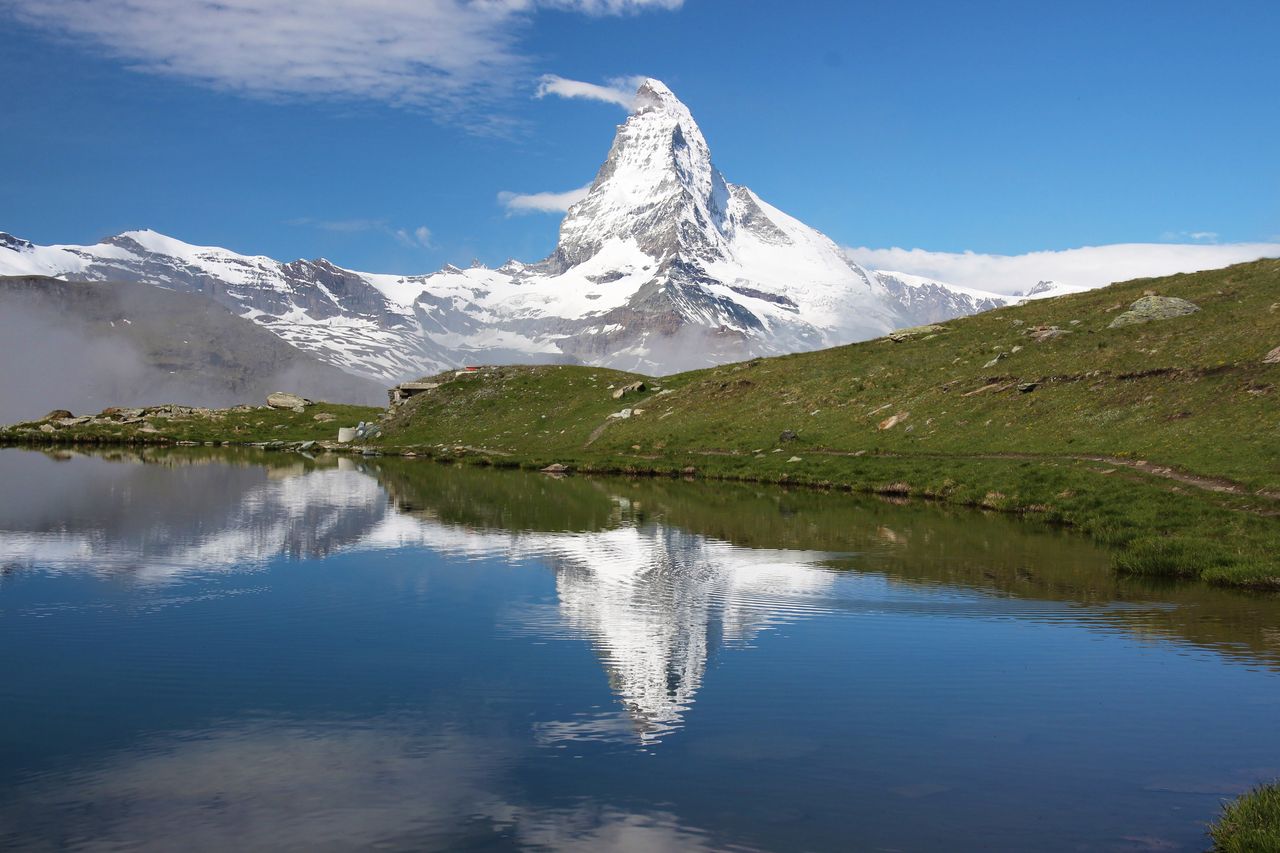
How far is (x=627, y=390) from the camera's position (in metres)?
118

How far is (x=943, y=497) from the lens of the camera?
5838cm

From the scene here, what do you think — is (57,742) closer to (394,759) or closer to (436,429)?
(394,759)

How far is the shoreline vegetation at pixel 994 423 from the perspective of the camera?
45.8 metres

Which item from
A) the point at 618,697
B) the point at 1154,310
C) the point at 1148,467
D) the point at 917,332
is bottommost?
the point at 618,697

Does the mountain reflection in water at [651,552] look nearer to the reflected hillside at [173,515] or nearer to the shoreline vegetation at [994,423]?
the reflected hillside at [173,515]

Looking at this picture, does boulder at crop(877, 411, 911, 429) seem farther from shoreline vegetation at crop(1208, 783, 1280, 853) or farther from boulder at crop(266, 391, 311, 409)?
boulder at crop(266, 391, 311, 409)

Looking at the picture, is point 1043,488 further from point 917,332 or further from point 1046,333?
point 917,332

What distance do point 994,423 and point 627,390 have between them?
177ft

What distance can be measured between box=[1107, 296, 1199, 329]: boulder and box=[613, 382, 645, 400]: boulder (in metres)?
53.0

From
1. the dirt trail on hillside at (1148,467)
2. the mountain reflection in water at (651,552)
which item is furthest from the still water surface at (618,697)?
the dirt trail on hillside at (1148,467)

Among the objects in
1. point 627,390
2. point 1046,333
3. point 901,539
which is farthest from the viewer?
point 627,390

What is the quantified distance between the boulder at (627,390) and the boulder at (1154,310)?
52963mm

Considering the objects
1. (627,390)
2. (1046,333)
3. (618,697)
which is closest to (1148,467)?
(1046,333)

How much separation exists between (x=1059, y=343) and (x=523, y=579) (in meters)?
65.8
